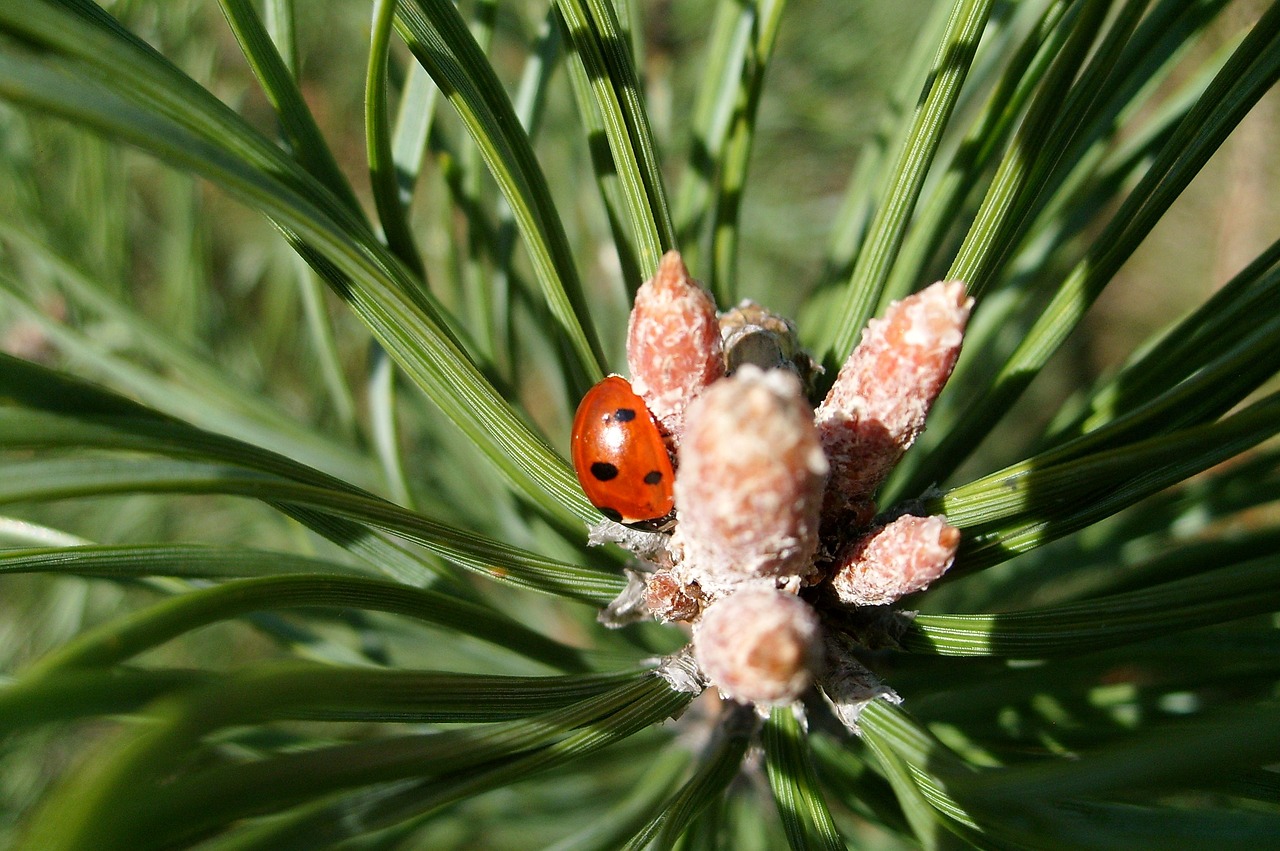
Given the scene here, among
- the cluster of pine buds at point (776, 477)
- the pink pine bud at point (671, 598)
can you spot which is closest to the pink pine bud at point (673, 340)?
the cluster of pine buds at point (776, 477)

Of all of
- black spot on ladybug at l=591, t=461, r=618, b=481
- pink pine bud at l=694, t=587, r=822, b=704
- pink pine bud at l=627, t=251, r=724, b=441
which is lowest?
pink pine bud at l=694, t=587, r=822, b=704

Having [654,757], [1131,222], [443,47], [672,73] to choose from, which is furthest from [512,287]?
[672,73]

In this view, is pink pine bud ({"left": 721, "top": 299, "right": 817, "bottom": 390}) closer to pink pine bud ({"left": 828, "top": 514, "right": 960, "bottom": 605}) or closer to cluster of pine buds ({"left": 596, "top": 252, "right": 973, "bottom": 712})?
cluster of pine buds ({"left": 596, "top": 252, "right": 973, "bottom": 712})

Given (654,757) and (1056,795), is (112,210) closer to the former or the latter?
(654,757)

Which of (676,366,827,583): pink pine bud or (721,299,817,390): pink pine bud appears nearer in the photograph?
(676,366,827,583): pink pine bud

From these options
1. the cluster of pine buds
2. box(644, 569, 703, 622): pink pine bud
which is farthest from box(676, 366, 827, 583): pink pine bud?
box(644, 569, 703, 622): pink pine bud

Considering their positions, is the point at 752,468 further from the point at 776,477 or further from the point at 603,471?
the point at 603,471

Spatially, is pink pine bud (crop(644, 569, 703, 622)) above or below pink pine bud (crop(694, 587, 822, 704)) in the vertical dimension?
above
